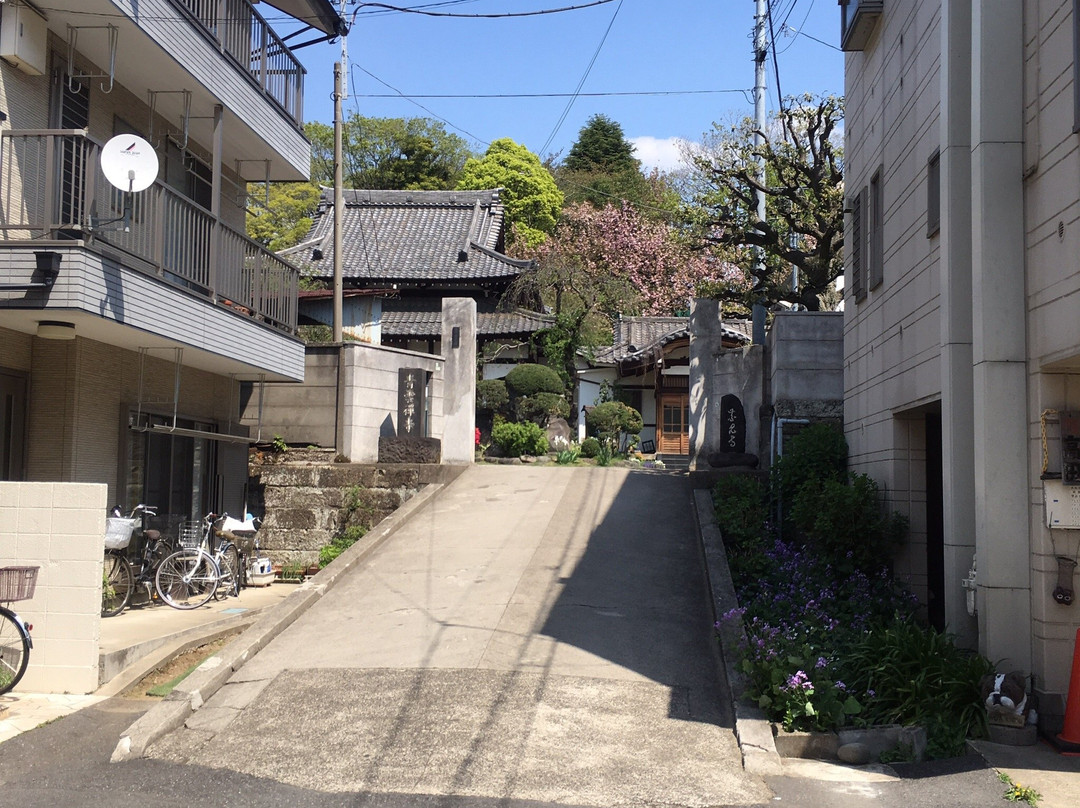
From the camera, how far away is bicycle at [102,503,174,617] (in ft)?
34.9

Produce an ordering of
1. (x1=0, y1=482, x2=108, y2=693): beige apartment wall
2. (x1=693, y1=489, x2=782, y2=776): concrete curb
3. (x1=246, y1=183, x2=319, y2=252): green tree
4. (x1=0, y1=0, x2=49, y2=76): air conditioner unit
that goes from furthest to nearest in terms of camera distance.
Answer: (x1=246, y1=183, x2=319, y2=252): green tree < (x1=0, y1=0, x2=49, y2=76): air conditioner unit < (x1=0, y1=482, x2=108, y2=693): beige apartment wall < (x1=693, y1=489, x2=782, y2=776): concrete curb

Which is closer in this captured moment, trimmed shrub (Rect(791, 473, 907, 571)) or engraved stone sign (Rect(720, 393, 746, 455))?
trimmed shrub (Rect(791, 473, 907, 571))

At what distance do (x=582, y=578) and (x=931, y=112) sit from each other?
586cm

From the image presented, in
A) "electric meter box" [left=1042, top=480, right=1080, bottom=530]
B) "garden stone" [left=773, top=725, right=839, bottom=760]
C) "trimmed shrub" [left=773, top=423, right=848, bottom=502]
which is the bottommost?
"garden stone" [left=773, top=725, right=839, bottom=760]

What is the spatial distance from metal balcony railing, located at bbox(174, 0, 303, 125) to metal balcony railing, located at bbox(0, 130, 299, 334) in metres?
2.41

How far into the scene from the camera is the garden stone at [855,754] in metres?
6.74

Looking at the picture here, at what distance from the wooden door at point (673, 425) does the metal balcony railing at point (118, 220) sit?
64.2 ft

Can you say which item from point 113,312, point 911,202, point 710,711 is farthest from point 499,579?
point 911,202

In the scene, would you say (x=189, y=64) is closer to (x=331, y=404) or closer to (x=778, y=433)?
(x=331, y=404)

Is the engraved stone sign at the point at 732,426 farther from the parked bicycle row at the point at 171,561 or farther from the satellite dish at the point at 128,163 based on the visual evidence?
the satellite dish at the point at 128,163

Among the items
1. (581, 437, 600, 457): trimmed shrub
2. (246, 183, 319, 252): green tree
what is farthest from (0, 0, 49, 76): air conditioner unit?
(246, 183, 319, 252): green tree

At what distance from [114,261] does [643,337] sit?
24564mm

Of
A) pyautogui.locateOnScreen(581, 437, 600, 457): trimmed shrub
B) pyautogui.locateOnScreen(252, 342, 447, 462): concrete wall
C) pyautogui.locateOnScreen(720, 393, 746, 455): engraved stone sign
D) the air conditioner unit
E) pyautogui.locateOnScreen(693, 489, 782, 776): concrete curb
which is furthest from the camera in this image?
pyautogui.locateOnScreen(581, 437, 600, 457): trimmed shrub

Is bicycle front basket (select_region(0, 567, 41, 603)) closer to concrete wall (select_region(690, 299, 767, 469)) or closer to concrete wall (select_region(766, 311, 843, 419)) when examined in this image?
concrete wall (select_region(766, 311, 843, 419))
